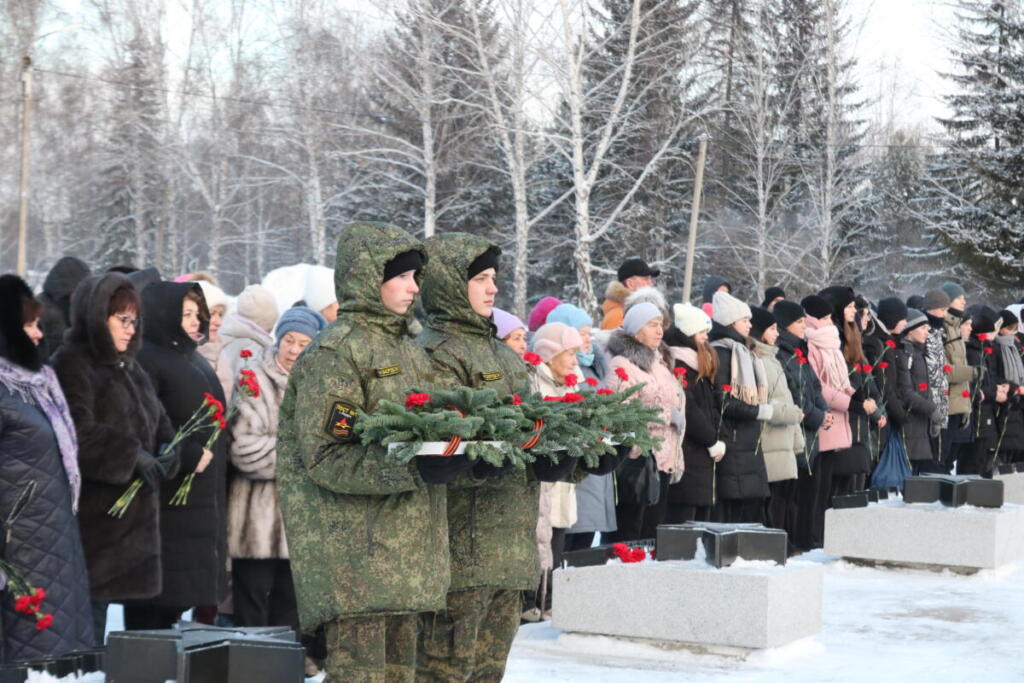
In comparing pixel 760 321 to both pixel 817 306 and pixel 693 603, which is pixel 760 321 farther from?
pixel 693 603

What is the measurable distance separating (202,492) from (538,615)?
2527 millimetres

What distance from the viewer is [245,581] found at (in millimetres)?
A: 6648

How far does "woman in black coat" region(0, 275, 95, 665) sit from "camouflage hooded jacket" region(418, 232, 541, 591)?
1.62 meters

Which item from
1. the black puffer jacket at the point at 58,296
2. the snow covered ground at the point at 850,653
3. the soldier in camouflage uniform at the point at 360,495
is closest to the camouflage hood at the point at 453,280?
the soldier in camouflage uniform at the point at 360,495

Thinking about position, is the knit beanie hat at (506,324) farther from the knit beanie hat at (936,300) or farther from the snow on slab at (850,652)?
the knit beanie hat at (936,300)

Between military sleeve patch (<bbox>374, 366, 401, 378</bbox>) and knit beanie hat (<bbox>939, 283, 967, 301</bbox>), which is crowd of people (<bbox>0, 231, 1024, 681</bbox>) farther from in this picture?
knit beanie hat (<bbox>939, 283, 967, 301</bbox>)

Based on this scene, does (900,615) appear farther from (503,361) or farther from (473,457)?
(473,457)

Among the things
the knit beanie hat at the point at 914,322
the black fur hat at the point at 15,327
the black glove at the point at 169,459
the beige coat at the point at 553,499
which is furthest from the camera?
the knit beanie hat at the point at 914,322

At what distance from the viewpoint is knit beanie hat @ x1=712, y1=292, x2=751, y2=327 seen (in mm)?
10055

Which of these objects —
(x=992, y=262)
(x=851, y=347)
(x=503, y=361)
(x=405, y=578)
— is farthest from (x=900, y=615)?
(x=992, y=262)

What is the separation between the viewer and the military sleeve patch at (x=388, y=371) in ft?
13.7

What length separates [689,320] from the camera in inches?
379

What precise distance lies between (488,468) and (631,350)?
16.2ft

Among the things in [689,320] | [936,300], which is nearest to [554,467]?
Answer: [689,320]
